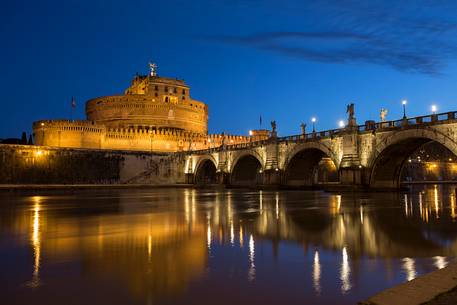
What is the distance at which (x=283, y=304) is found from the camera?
17.9 feet

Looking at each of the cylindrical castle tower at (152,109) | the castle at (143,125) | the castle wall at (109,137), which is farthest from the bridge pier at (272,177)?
the cylindrical castle tower at (152,109)

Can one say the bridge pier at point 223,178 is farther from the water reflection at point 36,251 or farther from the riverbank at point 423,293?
the riverbank at point 423,293

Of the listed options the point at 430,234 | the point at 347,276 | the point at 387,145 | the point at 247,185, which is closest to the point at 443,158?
the point at 247,185

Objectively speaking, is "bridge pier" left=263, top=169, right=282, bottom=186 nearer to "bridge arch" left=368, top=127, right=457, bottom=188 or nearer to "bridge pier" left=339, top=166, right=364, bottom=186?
"bridge pier" left=339, top=166, right=364, bottom=186

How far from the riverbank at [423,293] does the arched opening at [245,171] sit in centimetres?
4916

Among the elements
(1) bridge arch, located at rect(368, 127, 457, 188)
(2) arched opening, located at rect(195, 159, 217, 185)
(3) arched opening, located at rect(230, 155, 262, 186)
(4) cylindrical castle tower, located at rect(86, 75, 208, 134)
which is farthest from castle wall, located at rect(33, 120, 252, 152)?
(1) bridge arch, located at rect(368, 127, 457, 188)

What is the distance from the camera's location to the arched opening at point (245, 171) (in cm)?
5603

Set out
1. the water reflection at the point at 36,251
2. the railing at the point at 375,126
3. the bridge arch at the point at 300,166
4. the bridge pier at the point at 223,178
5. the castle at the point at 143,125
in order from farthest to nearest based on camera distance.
Result: the castle at the point at 143,125 → the bridge pier at the point at 223,178 → the bridge arch at the point at 300,166 → the railing at the point at 375,126 → the water reflection at the point at 36,251

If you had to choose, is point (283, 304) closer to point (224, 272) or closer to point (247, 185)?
point (224, 272)

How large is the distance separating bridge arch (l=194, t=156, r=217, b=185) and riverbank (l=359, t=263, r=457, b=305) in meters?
57.5

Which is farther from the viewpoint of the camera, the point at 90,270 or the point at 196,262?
the point at 196,262

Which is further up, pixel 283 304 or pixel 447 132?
pixel 447 132

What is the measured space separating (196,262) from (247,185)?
4741cm

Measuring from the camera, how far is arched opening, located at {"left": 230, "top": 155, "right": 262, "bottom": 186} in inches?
2206
